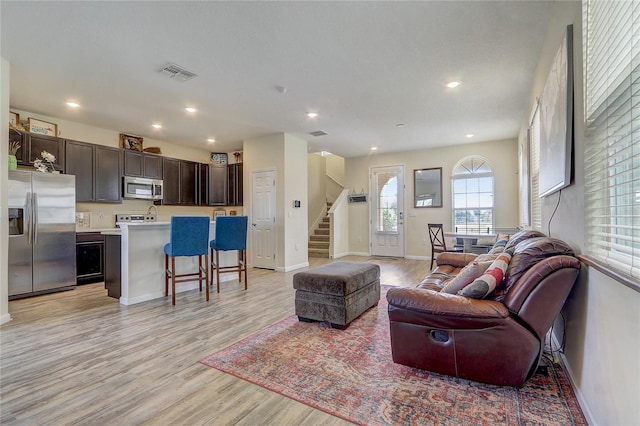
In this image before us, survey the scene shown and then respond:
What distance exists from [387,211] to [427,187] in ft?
3.76

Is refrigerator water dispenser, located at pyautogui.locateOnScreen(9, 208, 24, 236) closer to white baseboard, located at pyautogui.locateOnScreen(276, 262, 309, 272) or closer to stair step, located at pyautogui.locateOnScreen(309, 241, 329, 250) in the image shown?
white baseboard, located at pyautogui.locateOnScreen(276, 262, 309, 272)

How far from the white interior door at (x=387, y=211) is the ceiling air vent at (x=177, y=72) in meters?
5.39

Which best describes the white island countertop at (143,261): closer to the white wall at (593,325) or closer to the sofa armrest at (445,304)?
the sofa armrest at (445,304)

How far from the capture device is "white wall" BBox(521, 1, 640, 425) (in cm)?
116

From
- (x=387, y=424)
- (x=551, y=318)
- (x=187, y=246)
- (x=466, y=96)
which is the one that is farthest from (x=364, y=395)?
(x=466, y=96)

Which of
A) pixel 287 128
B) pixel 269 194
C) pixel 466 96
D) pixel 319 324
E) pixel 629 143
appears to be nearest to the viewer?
pixel 629 143

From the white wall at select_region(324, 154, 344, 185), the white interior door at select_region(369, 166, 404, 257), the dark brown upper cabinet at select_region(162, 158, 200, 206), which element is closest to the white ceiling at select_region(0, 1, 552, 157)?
the dark brown upper cabinet at select_region(162, 158, 200, 206)

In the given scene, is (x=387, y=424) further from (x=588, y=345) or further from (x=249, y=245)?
(x=249, y=245)

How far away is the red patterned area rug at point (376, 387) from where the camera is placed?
64.6 inches

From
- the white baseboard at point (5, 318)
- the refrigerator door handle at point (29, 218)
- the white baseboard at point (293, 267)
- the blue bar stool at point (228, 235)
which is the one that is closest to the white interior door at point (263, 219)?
the white baseboard at point (293, 267)

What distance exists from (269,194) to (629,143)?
17.5ft

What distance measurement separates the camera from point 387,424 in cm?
158

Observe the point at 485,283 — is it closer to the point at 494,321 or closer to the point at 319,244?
the point at 494,321

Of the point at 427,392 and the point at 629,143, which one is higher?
the point at 629,143
